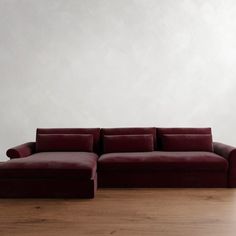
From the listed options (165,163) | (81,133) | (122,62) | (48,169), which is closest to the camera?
(48,169)

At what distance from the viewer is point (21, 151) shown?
12.5ft

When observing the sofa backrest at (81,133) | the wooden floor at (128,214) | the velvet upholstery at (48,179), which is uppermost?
the sofa backrest at (81,133)

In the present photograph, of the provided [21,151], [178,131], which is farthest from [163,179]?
[21,151]

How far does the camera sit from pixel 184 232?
2326mm

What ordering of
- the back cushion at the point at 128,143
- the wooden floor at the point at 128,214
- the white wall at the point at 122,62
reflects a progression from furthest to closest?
the white wall at the point at 122,62, the back cushion at the point at 128,143, the wooden floor at the point at 128,214

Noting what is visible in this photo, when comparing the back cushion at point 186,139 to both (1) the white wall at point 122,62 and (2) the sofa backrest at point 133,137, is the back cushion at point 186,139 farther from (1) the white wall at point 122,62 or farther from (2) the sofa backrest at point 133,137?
(1) the white wall at point 122,62

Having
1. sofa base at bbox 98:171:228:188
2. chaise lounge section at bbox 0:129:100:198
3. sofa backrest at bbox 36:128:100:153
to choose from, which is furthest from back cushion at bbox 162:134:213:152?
chaise lounge section at bbox 0:129:100:198

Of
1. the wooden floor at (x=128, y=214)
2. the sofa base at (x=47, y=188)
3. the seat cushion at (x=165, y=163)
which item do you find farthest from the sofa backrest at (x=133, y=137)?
the sofa base at (x=47, y=188)

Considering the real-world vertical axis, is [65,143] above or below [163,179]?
above

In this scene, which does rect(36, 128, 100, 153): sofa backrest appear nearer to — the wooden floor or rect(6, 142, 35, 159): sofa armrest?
rect(6, 142, 35, 159): sofa armrest

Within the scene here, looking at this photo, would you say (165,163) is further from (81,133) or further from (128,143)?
(81,133)

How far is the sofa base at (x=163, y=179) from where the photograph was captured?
3654mm

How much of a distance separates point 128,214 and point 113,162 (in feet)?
→ 3.21

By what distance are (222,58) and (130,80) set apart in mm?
1541
